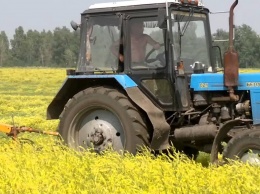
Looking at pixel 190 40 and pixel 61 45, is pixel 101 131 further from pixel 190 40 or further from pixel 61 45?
pixel 61 45

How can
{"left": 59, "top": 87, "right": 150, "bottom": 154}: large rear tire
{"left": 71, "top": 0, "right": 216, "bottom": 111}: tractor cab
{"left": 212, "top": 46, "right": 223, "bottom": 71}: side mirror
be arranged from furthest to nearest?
1. {"left": 212, "top": 46, "right": 223, "bottom": 71}: side mirror
2. {"left": 71, "top": 0, "right": 216, "bottom": 111}: tractor cab
3. {"left": 59, "top": 87, "right": 150, "bottom": 154}: large rear tire

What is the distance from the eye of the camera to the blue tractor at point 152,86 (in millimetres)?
7047

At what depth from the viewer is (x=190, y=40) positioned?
7805 mm

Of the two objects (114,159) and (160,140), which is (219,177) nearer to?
(114,159)

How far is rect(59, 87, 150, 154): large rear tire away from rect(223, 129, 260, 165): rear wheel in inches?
48.9

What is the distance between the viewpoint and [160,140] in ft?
23.5

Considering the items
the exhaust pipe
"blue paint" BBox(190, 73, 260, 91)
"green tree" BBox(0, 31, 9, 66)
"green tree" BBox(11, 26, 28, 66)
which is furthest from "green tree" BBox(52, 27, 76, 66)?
the exhaust pipe

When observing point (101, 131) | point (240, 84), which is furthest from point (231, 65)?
point (101, 131)

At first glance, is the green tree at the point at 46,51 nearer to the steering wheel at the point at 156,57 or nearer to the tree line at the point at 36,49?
the tree line at the point at 36,49

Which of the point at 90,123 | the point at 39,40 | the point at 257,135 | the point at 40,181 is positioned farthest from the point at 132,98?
the point at 39,40

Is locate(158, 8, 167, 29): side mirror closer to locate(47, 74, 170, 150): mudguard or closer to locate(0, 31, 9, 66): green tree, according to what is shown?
locate(47, 74, 170, 150): mudguard

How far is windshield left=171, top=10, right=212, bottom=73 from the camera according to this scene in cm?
736

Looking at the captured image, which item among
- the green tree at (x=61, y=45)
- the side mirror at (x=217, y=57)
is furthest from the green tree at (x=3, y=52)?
the side mirror at (x=217, y=57)

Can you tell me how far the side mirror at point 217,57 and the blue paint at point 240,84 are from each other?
35.8 inches
